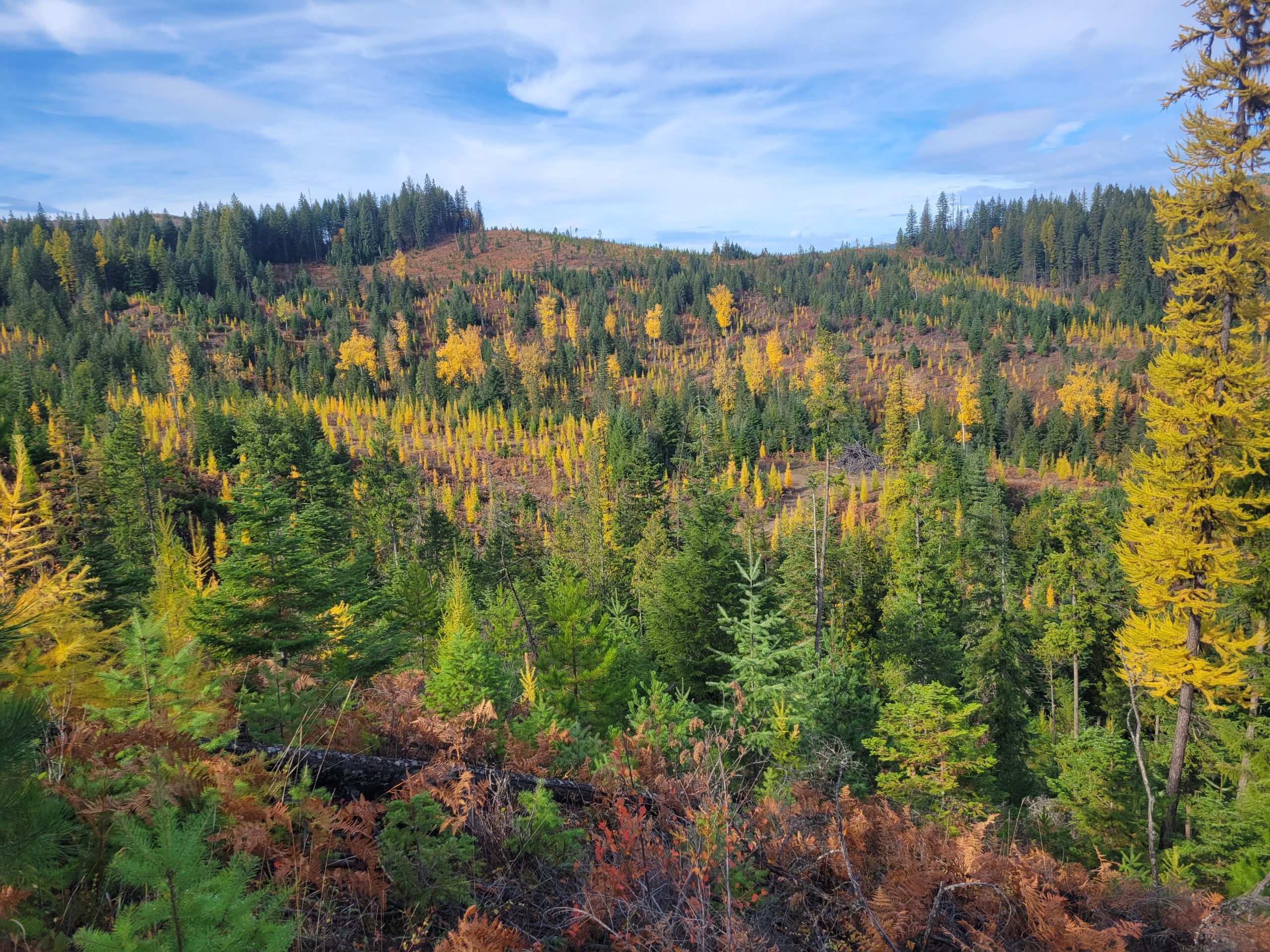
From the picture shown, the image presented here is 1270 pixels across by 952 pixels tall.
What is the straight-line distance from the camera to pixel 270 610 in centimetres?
909

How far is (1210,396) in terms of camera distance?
11.7m

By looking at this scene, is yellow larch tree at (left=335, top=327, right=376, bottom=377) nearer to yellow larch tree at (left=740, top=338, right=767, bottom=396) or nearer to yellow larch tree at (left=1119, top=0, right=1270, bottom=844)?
yellow larch tree at (left=740, top=338, right=767, bottom=396)

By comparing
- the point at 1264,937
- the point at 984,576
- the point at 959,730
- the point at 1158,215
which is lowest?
the point at 984,576

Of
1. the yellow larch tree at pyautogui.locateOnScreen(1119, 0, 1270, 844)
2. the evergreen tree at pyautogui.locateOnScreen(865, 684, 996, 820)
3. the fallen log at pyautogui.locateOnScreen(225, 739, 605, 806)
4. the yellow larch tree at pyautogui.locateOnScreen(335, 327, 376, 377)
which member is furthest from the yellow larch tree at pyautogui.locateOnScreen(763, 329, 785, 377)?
the fallen log at pyautogui.locateOnScreen(225, 739, 605, 806)

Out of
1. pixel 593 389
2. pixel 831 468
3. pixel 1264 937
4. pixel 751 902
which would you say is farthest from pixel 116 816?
pixel 593 389

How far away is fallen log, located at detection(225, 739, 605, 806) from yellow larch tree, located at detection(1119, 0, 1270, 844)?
1176 centimetres

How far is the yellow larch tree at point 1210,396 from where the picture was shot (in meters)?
11.5

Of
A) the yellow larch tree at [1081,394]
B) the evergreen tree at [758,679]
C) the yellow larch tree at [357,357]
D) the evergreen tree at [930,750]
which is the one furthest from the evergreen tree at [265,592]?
the yellow larch tree at [357,357]

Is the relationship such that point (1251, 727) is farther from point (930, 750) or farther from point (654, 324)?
point (654, 324)

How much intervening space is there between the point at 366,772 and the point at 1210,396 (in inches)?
611

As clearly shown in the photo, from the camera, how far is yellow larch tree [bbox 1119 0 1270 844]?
37.7ft

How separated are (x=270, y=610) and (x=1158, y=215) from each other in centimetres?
1879

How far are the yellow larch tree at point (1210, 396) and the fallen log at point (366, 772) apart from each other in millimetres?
11762

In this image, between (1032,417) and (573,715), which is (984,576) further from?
(1032,417)
